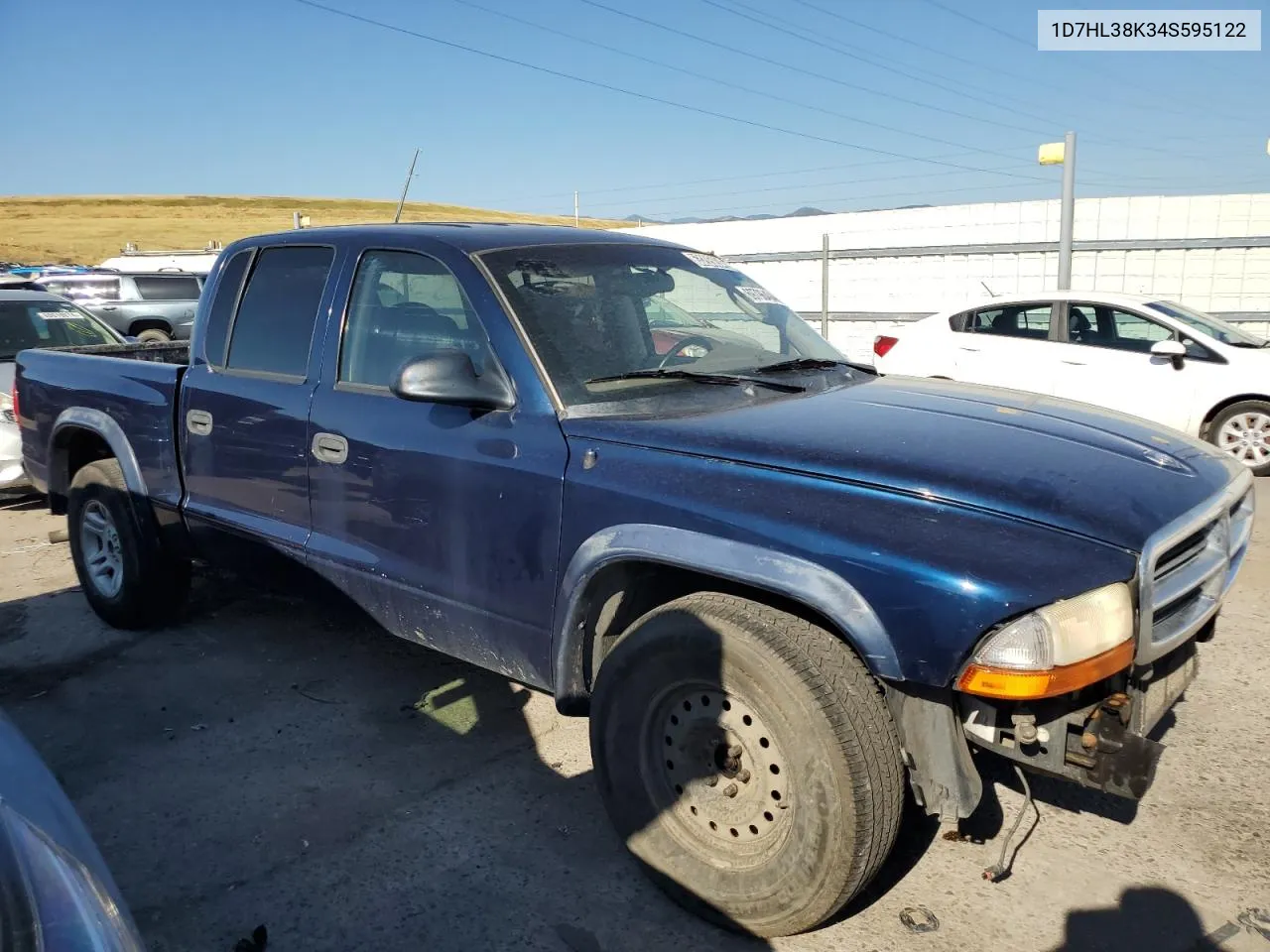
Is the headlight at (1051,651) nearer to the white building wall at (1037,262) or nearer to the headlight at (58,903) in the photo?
the headlight at (58,903)

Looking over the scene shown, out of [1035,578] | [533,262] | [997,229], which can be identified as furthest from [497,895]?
[997,229]

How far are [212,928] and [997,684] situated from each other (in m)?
2.22

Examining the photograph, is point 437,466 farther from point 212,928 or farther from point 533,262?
point 212,928

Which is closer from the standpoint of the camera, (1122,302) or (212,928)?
(212,928)

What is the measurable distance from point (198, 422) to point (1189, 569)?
3765 millimetres

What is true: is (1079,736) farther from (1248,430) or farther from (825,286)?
(825,286)

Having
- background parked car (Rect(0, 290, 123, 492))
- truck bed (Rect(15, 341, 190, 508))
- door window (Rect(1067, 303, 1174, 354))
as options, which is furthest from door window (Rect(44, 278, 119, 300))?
door window (Rect(1067, 303, 1174, 354))

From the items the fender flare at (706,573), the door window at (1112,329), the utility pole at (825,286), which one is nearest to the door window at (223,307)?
the fender flare at (706,573)

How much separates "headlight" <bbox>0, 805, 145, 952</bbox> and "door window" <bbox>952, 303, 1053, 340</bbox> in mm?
8841

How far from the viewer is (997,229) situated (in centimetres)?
1427

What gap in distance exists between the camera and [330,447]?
3.63 m

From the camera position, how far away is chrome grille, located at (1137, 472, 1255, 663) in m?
2.36

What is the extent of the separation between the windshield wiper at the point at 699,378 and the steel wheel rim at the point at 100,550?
10.0 feet

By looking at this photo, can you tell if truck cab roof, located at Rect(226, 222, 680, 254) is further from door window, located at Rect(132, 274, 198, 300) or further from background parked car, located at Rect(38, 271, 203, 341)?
door window, located at Rect(132, 274, 198, 300)
